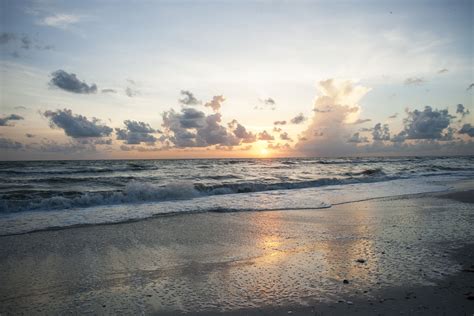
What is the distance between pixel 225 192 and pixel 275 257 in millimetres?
14843

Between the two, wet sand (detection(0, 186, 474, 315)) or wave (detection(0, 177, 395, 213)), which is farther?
wave (detection(0, 177, 395, 213))

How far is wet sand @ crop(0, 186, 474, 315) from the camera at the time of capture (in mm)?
4512

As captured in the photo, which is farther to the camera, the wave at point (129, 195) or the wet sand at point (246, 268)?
the wave at point (129, 195)

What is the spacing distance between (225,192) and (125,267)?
1523cm

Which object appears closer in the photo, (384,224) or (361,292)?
(361,292)

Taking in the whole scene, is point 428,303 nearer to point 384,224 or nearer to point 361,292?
point 361,292

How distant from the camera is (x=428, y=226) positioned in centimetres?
923

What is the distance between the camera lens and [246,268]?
237 inches

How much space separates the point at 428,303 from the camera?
14.4 feet

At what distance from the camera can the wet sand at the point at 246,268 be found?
178 inches

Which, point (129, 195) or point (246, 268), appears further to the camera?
point (129, 195)

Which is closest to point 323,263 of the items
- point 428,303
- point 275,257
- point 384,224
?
point 275,257

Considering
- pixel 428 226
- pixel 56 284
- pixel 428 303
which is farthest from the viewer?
pixel 428 226

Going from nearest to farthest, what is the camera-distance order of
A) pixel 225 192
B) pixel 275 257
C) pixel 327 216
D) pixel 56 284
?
1. pixel 56 284
2. pixel 275 257
3. pixel 327 216
4. pixel 225 192
